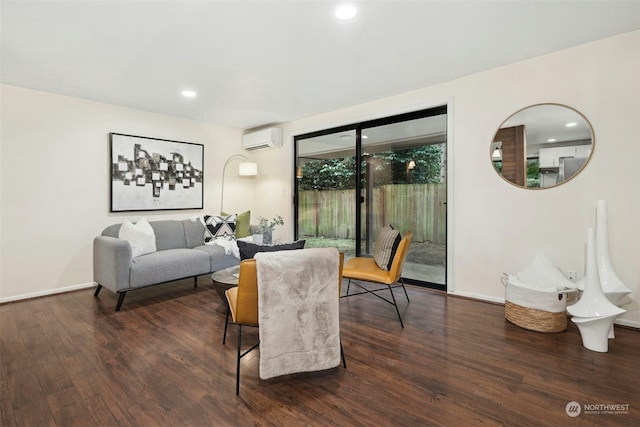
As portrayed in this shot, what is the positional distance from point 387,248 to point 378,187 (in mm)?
1410

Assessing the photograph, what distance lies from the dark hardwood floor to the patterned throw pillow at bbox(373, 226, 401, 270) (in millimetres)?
495

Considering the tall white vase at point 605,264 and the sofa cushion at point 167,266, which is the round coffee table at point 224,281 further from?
the tall white vase at point 605,264

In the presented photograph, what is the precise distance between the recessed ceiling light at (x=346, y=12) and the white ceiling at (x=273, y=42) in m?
0.06

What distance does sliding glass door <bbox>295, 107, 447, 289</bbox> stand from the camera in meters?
3.72

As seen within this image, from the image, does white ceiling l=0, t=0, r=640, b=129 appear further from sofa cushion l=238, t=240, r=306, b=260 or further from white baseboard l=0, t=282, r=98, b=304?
white baseboard l=0, t=282, r=98, b=304

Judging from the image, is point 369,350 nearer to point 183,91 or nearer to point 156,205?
point 183,91

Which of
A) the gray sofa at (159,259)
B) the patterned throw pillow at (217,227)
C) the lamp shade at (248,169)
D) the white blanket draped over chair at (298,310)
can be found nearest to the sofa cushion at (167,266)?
the gray sofa at (159,259)

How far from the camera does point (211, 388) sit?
1.81 metres

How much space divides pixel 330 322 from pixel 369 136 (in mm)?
3001

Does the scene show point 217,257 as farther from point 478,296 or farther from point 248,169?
point 478,296

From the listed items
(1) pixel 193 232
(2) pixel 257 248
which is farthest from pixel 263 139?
(2) pixel 257 248

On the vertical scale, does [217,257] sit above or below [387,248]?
below

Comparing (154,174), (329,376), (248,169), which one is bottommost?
(329,376)

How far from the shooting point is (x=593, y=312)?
222 centimetres
